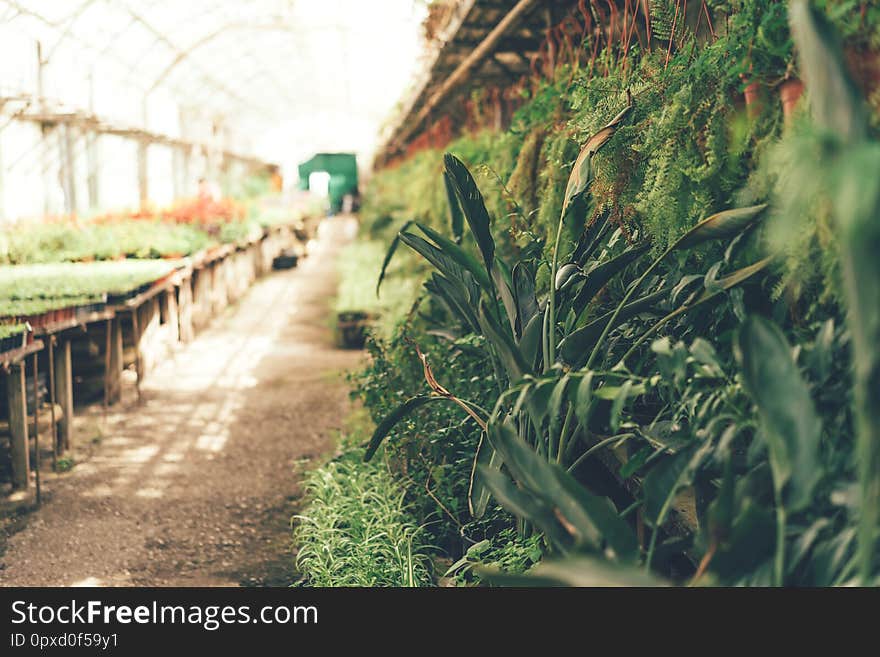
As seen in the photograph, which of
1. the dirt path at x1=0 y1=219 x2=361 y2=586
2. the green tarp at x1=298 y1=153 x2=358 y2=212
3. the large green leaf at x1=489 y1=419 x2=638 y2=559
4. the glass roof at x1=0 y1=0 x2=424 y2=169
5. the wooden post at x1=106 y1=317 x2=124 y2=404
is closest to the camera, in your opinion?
the large green leaf at x1=489 y1=419 x2=638 y2=559

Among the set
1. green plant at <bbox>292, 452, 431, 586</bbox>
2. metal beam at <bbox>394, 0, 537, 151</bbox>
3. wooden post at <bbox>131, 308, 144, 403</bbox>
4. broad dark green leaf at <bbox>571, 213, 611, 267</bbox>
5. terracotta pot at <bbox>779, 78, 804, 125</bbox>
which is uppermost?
metal beam at <bbox>394, 0, 537, 151</bbox>

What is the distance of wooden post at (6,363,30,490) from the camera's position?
416cm

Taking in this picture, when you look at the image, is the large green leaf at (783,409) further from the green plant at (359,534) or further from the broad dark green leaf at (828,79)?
the green plant at (359,534)

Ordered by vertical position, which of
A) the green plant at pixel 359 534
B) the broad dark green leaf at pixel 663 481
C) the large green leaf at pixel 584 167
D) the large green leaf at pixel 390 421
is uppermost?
the large green leaf at pixel 584 167

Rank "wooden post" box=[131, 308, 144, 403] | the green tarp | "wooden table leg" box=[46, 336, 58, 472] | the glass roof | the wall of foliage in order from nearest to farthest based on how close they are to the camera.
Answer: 1. the wall of foliage
2. "wooden table leg" box=[46, 336, 58, 472]
3. "wooden post" box=[131, 308, 144, 403]
4. the glass roof
5. the green tarp

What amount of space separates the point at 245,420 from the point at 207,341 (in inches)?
127

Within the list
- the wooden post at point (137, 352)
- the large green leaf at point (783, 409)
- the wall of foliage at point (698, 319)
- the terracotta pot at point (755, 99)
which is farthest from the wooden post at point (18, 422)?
the large green leaf at point (783, 409)

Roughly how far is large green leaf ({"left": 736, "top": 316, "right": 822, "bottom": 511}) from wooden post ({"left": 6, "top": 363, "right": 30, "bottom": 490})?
3688 millimetres

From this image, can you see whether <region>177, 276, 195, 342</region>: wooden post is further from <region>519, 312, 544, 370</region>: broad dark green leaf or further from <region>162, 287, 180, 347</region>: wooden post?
<region>519, 312, 544, 370</region>: broad dark green leaf

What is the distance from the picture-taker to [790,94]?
1.65m

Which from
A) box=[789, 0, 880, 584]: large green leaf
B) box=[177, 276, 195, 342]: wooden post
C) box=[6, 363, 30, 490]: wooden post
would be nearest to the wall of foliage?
box=[789, 0, 880, 584]: large green leaf

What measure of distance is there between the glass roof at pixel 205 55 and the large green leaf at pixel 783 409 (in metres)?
5.45

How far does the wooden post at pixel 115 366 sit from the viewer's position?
6031 millimetres

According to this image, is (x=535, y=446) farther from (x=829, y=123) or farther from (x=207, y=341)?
(x=207, y=341)
